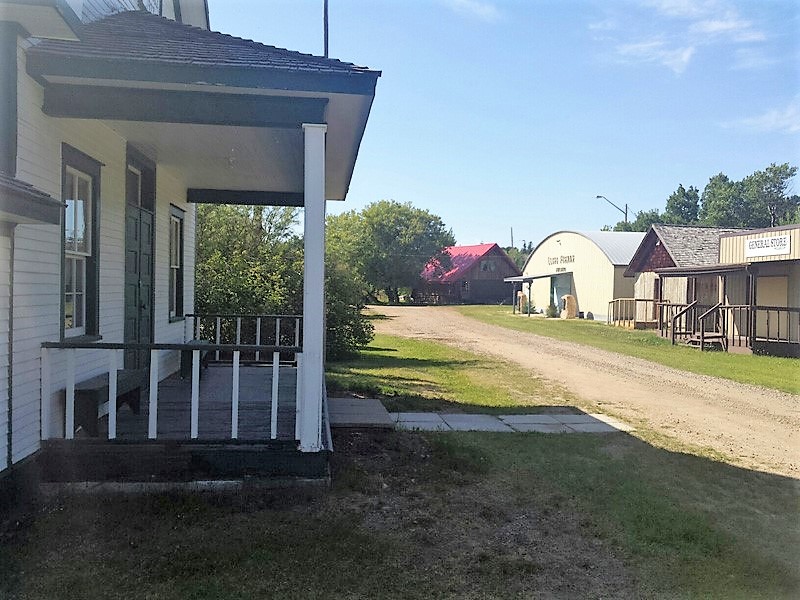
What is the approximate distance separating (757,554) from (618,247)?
3251 centimetres

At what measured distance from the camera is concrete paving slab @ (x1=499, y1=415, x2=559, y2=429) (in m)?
8.39

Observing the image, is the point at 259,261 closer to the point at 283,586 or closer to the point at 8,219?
the point at 8,219

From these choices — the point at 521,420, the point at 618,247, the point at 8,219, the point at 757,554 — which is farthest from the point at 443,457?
the point at 618,247

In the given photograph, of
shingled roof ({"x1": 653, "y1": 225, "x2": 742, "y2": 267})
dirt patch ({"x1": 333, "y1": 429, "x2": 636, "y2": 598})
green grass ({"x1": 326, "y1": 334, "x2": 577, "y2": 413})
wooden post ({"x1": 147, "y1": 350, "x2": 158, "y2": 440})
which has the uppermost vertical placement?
shingled roof ({"x1": 653, "y1": 225, "x2": 742, "y2": 267})

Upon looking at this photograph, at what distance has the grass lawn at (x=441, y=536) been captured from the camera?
149 inches

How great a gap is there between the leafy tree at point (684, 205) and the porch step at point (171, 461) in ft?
306

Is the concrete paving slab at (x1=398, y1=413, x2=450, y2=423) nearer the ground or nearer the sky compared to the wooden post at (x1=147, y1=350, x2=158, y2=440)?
nearer the ground

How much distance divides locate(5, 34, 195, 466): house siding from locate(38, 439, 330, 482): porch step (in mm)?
244

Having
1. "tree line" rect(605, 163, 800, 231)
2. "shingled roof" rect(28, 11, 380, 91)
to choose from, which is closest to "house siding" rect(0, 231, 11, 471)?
"shingled roof" rect(28, 11, 380, 91)

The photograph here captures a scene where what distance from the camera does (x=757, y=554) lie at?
4391 mm

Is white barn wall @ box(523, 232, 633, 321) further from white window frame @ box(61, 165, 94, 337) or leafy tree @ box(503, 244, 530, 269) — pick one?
leafy tree @ box(503, 244, 530, 269)

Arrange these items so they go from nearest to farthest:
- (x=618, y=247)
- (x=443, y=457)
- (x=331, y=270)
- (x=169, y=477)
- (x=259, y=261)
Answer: (x=169, y=477) < (x=443, y=457) < (x=259, y=261) < (x=331, y=270) < (x=618, y=247)

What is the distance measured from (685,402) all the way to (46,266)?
8.96 m

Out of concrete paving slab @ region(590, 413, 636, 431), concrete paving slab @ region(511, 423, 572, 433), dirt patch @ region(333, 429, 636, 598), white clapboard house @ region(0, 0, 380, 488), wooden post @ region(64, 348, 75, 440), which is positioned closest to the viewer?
dirt patch @ region(333, 429, 636, 598)
